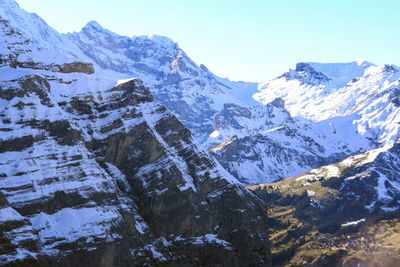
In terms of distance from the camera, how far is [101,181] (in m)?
119

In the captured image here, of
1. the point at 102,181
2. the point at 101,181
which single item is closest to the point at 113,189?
the point at 102,181

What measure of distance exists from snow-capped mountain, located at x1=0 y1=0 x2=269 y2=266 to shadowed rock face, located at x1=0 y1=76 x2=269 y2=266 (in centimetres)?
32

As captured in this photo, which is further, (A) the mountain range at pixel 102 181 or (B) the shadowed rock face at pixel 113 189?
(A) the mountain range at pixel 102 181

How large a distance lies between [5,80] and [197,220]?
73195mm

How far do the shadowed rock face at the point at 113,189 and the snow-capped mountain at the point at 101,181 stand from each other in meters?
0.32

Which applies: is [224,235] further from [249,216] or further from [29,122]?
[29,122]

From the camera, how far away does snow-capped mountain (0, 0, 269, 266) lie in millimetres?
106188

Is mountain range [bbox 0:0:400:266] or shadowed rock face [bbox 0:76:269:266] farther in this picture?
mountain range [bbox 0:0:400:266]

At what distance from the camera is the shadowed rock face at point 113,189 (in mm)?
105938

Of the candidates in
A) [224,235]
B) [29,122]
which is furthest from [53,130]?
[224,235]

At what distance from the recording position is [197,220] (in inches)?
5231

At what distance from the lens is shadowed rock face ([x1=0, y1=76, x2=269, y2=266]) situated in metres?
106

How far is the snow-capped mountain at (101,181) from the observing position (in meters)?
106

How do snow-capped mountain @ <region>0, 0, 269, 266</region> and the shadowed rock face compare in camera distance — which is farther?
snow-capped mountain @ <region>0, 0, 269, 266</region>
